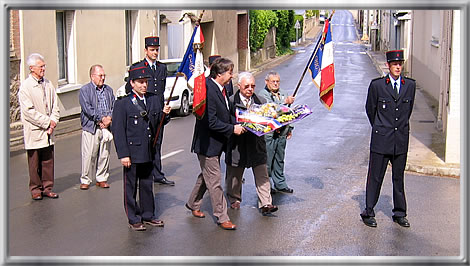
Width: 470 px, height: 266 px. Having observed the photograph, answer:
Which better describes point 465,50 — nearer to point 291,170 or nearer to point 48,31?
point 291,170

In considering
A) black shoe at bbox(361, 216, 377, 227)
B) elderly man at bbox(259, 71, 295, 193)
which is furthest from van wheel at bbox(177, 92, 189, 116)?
black shoe at bbox(361, 216, 377, 227)

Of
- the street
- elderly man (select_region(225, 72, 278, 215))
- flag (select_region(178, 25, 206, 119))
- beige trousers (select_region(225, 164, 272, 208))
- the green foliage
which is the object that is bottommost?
the street

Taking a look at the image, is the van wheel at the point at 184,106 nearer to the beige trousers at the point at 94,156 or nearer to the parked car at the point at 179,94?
the parked car at the point at 179,94

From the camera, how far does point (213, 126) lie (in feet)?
26.5

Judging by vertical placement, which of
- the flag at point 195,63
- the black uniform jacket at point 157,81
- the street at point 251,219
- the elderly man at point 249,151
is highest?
the flag at point 195,63

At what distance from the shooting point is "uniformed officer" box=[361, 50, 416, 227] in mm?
8227

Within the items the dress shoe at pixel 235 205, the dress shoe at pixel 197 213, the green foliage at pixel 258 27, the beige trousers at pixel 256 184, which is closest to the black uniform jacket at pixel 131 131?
the dress shoe at pixel 197 213

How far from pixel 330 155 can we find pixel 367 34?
214 feet

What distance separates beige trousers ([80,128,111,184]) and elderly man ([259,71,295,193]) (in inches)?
96.2

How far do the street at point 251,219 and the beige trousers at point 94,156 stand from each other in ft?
0.72

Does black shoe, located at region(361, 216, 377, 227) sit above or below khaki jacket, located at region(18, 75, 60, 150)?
below

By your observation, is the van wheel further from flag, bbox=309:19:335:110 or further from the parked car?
flag, bbox=309:19:335:110

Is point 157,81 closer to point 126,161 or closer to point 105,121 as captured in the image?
point 105,121

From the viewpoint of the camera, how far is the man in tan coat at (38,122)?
9.22 metres
